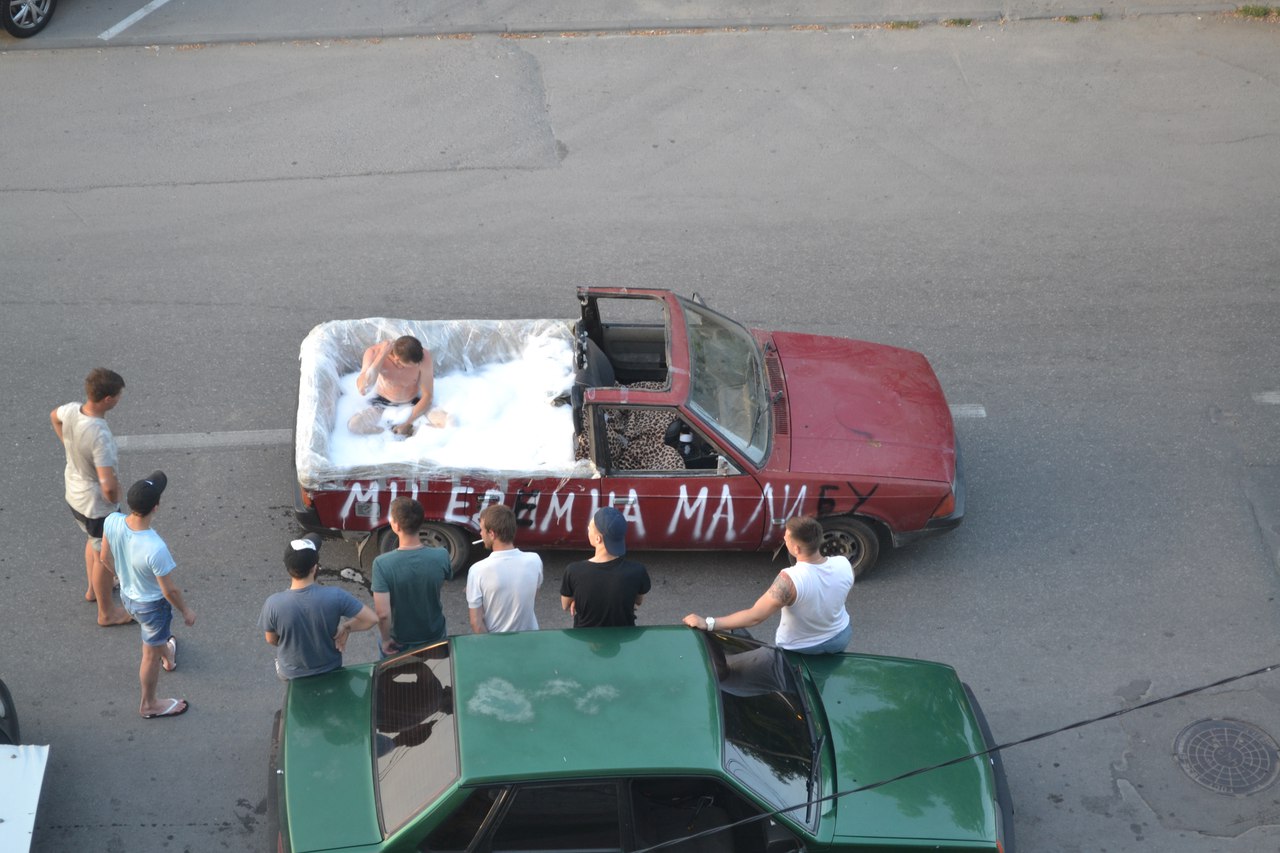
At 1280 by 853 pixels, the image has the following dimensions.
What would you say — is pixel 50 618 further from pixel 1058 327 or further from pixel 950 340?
pixel 1058 327

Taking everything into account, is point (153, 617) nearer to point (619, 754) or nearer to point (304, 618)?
point (304, 618)

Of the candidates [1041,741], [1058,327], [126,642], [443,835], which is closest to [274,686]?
[126,642]

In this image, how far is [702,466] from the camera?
7824 millimetres

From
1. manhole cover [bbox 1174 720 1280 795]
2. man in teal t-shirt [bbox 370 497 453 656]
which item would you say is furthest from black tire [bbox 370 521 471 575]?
manhole cover [bbox 1174 720 1280 795]

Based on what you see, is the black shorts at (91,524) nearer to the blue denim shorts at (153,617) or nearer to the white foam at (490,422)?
the blue denim shorts at (153,617)

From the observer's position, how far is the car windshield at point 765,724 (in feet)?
18.7

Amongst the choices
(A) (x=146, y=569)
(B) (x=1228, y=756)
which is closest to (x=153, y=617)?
(A) (x=146, y=569)

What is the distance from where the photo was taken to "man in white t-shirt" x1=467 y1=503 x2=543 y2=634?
6.54m

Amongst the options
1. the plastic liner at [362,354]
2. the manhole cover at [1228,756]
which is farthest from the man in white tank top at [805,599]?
the manhole cover at [1228,756]

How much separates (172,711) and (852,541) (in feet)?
13.7

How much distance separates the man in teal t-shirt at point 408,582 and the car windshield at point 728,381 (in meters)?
1.91

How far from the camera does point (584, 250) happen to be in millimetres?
10867

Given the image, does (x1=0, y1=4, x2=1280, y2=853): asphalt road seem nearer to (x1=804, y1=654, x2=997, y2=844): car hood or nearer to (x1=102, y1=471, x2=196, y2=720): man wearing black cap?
(x1=102, y1=471, x2=196, y2=720): man wearing black cap

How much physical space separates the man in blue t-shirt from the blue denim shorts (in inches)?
30.7
